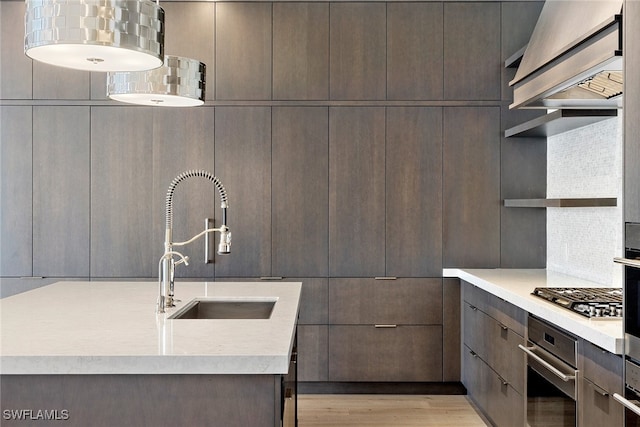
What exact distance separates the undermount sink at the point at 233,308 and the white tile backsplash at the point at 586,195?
6.36 ft

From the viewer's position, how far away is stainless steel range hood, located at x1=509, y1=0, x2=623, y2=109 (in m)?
1.99

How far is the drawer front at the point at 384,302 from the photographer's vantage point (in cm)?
398

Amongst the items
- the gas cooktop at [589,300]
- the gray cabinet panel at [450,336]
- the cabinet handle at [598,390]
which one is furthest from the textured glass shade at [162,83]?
the gray cabinet panel at [450,336]

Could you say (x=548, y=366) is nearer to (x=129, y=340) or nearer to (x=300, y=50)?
(x=129, y=340)

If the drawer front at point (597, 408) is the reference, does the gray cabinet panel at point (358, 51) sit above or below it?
above

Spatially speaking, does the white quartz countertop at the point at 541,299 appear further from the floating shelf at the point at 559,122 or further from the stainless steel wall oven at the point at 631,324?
the floating shelf at the point at 559,122

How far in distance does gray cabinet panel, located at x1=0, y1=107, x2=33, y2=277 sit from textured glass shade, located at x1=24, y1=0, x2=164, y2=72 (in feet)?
8.95

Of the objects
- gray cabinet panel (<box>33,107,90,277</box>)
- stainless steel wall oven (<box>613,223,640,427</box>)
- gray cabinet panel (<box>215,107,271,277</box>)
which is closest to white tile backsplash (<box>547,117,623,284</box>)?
stainless steel wall oven (<box>613,223,640,427</box>)

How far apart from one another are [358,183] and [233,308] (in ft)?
5.77

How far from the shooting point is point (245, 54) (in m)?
4.03

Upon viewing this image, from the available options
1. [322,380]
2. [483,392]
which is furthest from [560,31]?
[322,380]

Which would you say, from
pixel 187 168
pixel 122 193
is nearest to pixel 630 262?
pixel 187 168

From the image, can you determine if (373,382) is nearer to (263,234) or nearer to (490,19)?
(263,234)

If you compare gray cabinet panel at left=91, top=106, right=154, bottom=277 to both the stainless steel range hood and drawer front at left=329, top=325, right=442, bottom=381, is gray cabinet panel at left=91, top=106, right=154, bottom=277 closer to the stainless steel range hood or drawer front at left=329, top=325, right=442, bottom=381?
drawer front at left=329, top=325, right=442, bottom=381
